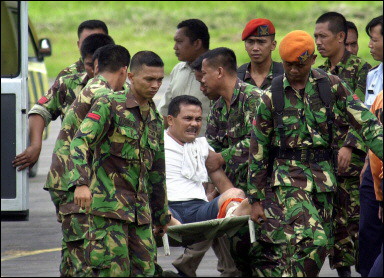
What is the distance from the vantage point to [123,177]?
23.9ft

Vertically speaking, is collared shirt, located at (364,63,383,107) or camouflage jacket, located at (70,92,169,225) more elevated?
collared shirt, located at (364,63,383,107)

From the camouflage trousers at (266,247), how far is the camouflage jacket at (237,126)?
46 centimetres

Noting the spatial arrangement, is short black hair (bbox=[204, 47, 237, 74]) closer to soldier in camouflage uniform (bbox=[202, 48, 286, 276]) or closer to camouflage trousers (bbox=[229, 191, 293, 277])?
soldier in camouflage uniform (bbox=[202, 48, 286, 276])

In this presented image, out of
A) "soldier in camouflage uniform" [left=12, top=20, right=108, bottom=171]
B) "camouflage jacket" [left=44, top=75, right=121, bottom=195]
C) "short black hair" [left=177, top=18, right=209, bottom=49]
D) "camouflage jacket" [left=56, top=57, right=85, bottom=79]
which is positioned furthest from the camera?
"short black hair" [left=177, top=18, right=209, bottom=49]

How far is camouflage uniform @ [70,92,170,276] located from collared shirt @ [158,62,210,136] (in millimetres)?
2561

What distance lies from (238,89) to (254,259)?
4.41 ft

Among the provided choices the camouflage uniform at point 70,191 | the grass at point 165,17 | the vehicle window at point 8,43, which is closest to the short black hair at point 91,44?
the vehicle window at point 8,43

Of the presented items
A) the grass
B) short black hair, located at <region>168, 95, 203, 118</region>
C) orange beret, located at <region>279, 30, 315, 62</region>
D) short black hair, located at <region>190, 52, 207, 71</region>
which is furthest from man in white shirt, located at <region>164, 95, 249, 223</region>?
the grass

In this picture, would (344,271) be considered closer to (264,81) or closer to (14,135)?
(264,81)

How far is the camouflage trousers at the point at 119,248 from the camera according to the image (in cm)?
718

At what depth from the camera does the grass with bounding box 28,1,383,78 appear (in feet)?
130

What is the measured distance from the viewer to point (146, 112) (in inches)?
292

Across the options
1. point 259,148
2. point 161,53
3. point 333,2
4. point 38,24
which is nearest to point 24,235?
point 259,148

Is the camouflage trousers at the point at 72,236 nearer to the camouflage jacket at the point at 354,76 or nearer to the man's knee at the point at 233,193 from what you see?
the man's knee at the point at 233,193
